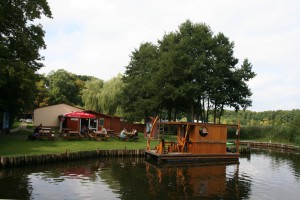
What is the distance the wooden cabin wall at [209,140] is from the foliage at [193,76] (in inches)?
→ 568

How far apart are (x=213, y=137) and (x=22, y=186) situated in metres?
17.3

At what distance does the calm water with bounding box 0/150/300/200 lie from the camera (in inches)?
579

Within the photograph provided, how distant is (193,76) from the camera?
4369 centimetres

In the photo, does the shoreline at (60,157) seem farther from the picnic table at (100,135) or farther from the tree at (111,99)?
the tree at (111,99)

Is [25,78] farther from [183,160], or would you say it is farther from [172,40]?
[172,40]

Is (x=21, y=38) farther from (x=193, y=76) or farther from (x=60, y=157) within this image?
(x=193, y=76)

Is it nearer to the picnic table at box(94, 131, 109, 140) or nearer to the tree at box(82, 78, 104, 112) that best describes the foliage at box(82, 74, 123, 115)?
the tree at box(82, 78, 104, 112)

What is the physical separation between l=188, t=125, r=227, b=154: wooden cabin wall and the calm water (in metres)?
2.79

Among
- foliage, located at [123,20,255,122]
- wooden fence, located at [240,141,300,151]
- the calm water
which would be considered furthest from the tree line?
the calm water

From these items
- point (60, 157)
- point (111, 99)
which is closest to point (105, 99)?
point (111, 99)

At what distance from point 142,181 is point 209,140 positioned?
1132 centimetres

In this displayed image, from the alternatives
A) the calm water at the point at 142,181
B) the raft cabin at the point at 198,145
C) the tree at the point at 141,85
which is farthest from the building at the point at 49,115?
the calm water at the point at 142,181

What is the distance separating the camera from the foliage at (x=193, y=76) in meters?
43.5

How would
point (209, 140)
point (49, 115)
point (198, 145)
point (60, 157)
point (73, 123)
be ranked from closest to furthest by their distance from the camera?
1. point (60, 157)
2. point (198, 145)
3. point (209, 140)
4. point (73, 123)
5. point (49, 115)
